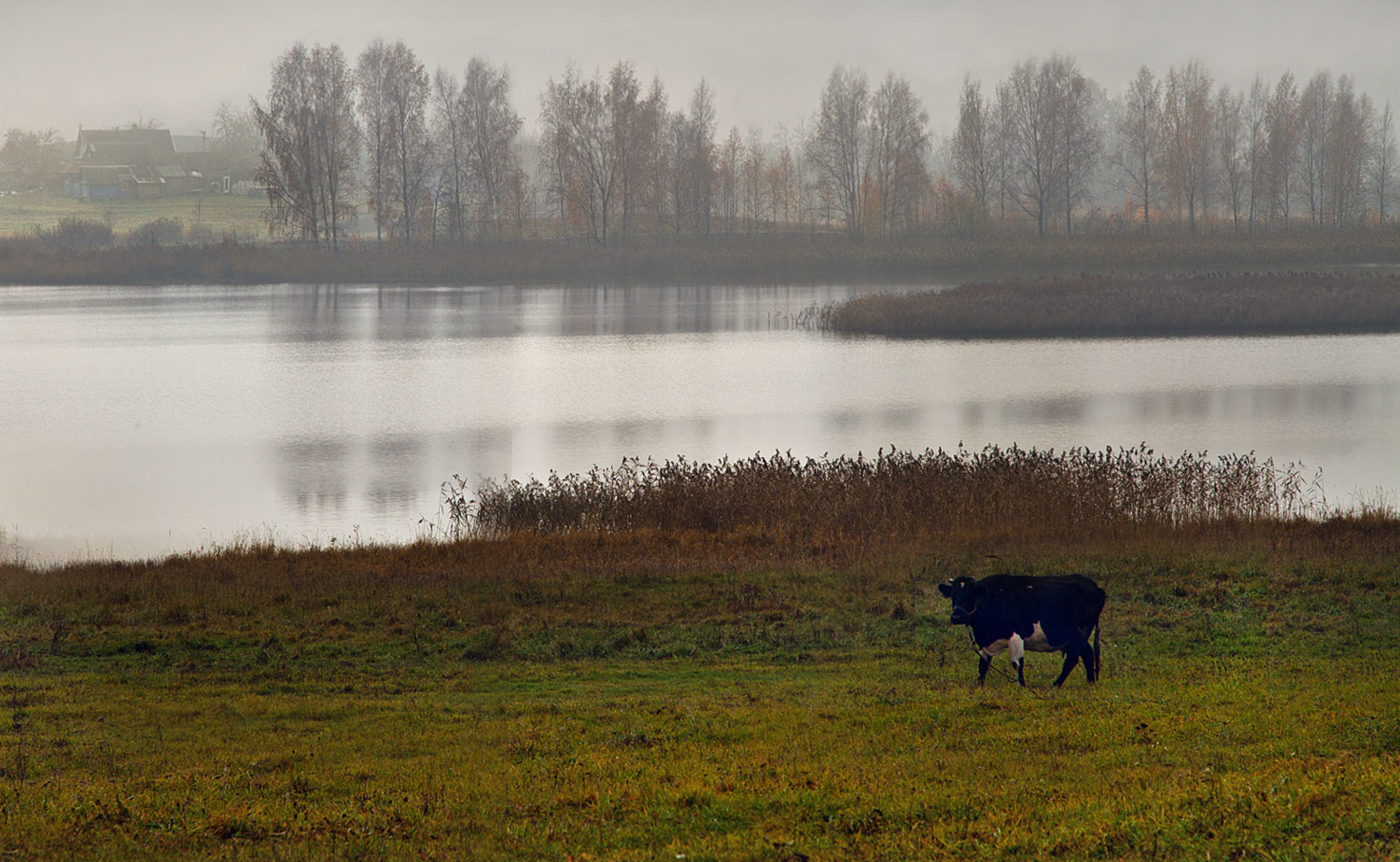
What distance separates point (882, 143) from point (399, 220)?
37818 millimetres

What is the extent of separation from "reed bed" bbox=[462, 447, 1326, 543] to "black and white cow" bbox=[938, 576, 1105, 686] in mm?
7587

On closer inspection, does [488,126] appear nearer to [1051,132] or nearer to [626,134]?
[626,134]

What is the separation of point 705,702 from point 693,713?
0.42 m

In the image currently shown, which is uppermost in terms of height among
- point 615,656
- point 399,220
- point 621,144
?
point 621,144

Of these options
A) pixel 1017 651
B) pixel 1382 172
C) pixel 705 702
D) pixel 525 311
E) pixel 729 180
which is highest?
pixel 1382 172

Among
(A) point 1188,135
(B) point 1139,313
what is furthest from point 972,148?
(B) point 1139,313

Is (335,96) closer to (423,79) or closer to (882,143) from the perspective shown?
(423,79)

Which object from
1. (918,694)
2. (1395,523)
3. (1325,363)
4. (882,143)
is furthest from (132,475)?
(882,143)

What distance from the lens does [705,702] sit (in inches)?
353

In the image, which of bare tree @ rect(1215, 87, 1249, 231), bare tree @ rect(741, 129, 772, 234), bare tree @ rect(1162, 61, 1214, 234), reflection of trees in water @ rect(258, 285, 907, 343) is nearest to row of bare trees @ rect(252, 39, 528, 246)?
reflection of trees in water @ rect(258, 285, 907, 343)

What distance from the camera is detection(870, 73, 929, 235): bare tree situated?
8844cm

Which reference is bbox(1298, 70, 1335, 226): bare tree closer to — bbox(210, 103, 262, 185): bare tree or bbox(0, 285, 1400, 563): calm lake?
bbox(0, 285, 1400, 563): calm lake

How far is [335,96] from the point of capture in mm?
79562

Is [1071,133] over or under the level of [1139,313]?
over
